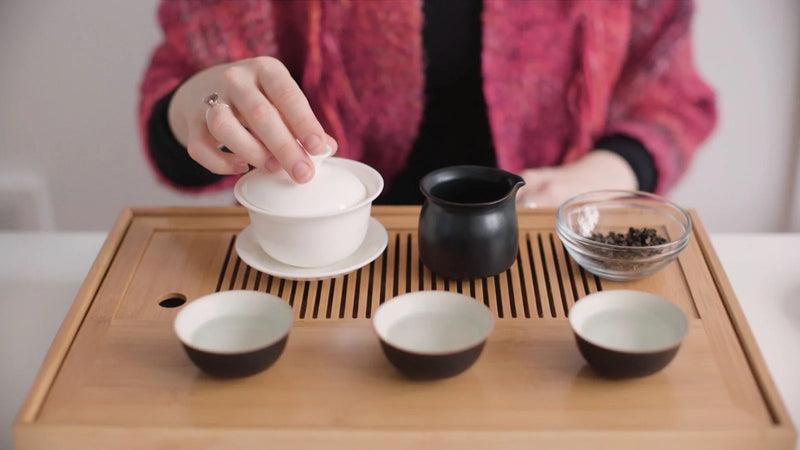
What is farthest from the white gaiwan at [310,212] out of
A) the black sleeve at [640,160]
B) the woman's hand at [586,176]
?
the black sleeve at [640,160]

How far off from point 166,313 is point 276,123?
0.26 metres

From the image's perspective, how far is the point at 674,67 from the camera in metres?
1.69

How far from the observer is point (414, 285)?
1042 mm

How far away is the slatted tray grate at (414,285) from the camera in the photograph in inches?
39.0

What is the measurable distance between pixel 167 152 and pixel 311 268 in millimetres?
668

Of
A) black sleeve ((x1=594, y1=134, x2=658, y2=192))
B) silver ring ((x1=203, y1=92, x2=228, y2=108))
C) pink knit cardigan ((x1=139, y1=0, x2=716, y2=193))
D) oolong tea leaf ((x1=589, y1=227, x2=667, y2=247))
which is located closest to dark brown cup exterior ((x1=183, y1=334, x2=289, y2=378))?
silver ring ((x1=203, y1=92, x2=228, y2=108))

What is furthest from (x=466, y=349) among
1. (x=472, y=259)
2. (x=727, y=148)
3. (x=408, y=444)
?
(x=727, y=148)

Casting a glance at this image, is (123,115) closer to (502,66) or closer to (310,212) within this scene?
(502,66)

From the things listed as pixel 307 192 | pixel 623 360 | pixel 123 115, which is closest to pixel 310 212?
pixel 307 192

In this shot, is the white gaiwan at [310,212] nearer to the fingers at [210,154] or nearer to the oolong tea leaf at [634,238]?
the fingers at [210,154]

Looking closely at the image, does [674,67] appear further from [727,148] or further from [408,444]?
[408,444]

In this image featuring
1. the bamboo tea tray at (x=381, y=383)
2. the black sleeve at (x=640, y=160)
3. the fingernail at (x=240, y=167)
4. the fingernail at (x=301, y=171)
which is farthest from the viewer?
the black sleeve at (x=640, y=160)

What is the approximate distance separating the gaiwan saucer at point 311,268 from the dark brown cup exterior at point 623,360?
0.31m

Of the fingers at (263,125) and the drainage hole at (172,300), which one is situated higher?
the fingers at (263,125)
